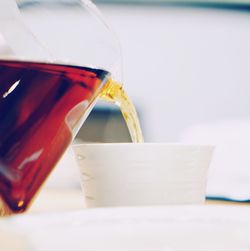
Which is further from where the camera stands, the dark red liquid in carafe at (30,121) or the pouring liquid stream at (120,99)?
the pouring liquid stream at (120,99)

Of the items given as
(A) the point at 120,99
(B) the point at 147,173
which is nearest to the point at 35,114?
(B) the point at 147,173

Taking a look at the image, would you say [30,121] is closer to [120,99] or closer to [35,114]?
[35,114]

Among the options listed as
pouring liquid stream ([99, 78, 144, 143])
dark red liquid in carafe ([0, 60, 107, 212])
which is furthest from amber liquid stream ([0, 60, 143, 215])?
pouring liquid stream ([99, 78, 144, 143])

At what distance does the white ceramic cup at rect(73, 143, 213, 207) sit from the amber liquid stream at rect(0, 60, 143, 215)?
5 cm

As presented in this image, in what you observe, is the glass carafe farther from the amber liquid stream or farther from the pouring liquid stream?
the pouring liquid stream

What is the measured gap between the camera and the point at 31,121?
0.39 metres

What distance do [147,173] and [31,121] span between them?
0.39ft

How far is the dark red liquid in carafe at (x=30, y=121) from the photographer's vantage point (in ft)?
1.23

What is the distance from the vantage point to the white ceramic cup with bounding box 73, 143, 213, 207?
0.43 metres

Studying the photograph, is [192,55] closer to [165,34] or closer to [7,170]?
[165,34]

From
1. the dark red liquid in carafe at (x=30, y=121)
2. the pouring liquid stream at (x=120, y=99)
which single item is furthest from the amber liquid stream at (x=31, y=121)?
the pouring liquid stream at (x=120, y=99)

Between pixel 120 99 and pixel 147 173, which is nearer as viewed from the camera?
pixel 147 173

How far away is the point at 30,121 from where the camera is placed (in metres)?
0.39

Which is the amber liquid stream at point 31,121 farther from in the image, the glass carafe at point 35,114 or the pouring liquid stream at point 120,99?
the pouring liquid stream at point 120,99
